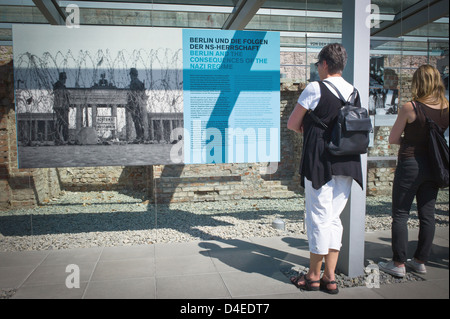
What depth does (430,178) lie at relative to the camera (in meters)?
2.94

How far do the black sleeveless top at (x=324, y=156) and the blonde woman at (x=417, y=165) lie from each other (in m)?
0.67

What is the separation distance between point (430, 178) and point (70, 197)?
683 cm

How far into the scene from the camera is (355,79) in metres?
3.03

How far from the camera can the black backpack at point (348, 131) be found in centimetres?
255

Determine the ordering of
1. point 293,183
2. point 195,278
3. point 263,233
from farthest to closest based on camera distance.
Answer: point 293,183
point 263,233
point 195,278

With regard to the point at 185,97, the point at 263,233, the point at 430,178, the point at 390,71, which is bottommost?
the point at 263,233

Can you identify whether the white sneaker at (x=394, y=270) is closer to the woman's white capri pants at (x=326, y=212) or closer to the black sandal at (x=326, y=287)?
the black sandal at (x=326, y=287)

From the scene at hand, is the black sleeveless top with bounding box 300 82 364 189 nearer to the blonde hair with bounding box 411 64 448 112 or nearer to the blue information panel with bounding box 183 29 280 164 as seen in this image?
the blonde hair with bounding box 411 64 448 112

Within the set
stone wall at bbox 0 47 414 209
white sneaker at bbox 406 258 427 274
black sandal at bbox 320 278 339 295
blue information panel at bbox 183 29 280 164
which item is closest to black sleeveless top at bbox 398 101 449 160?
white sneaker at bbox 406 258 427 274

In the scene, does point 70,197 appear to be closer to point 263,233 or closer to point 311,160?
point 263,233

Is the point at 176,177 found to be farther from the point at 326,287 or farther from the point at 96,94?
the point at 326,287

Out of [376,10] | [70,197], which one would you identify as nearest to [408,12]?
[376,10]

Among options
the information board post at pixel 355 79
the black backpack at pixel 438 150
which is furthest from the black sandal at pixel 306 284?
the black backpack at pixel 438 150

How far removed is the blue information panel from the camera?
4.32 m
